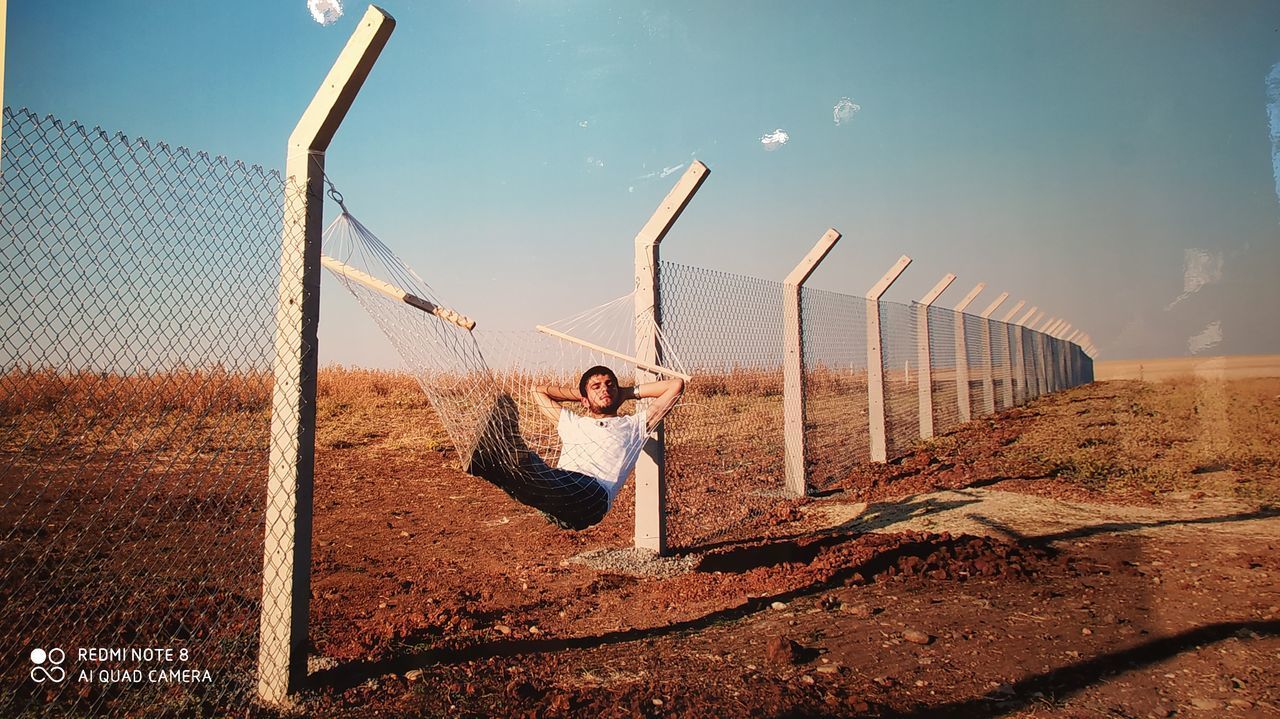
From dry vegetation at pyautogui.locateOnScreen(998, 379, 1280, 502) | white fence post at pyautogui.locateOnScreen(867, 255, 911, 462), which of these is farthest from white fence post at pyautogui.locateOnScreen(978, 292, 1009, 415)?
→ white fence post at pyautogui.locateOnScreen(867, 255, 911, 462)

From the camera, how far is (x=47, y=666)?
211 centimetres

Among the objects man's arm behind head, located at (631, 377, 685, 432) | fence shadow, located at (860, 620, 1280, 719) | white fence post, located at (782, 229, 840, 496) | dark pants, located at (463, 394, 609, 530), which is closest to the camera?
fence shadow, located at (860, 620, 1280, 719)

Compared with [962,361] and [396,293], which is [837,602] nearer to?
[396,293]

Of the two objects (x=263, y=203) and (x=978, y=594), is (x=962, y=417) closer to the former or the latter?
(x=978, y=594)

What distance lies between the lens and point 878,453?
5.99m

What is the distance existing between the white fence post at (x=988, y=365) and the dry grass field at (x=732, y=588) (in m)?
3.27

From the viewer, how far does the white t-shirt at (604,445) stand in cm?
300

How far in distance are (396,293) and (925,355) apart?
5853 mm

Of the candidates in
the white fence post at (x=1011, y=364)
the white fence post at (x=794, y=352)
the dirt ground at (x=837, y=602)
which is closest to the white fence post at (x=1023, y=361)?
the white fence post at (x=1011, y=364)

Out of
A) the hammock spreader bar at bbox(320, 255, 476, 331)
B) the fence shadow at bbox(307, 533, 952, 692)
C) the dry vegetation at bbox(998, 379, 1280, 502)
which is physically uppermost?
the hammock spreader bar at bbox(320, 255, 476, 331)

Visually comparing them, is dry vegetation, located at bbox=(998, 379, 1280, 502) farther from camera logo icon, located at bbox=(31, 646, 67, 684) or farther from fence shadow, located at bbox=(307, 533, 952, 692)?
camera logo icon, located at bbox=(31, 646, 67, 684)

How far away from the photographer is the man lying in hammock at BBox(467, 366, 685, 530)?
2.52 m

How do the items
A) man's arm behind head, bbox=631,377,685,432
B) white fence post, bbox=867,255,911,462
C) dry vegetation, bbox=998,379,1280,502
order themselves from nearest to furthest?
1. man's arm behind head, bbox=631,377,685,432
2. dry vegetation, bbox=998,379,1280,502
3. white fence post, bbox=867,255,911,462

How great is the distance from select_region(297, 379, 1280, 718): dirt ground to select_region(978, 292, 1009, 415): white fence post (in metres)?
3.66
